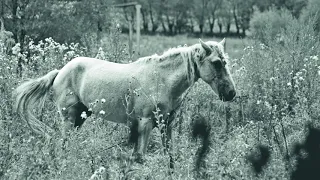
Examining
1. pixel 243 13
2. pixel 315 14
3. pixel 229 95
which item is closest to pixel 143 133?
pixel 229 95

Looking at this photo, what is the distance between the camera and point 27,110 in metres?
6.04

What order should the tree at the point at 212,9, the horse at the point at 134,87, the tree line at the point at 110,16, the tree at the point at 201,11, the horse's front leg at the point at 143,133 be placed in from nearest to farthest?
the horse's front leg at the point at 143,133 < the horse at the point at 134,87 < the tree line at the point at 110,16 < the tree at the point at 212,9 < the tree at the point at 201,11

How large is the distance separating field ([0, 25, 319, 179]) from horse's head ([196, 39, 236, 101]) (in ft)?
1.81

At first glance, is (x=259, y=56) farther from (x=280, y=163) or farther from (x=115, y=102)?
(x=280, y=163)

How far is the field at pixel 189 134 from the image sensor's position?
14.1 ft

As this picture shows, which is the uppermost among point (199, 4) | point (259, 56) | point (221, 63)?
point (221, 63)

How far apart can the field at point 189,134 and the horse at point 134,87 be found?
8.6 inches

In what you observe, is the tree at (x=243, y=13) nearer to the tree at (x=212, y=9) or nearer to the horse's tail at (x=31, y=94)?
the tree at (x=212, y=9)

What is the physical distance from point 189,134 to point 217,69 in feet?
3.33

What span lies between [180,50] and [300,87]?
297 cm

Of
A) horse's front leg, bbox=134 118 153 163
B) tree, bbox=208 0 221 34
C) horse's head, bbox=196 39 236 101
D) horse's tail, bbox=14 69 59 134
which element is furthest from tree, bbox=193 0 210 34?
horse's front leg, bbox=134 118 153 163

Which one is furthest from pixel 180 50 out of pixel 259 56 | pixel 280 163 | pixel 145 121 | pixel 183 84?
pixel 259 56

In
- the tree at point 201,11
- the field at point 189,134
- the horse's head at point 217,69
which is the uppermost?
the horse's head at point 217,69

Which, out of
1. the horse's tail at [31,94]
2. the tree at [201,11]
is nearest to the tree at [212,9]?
the tree at [201,11]
